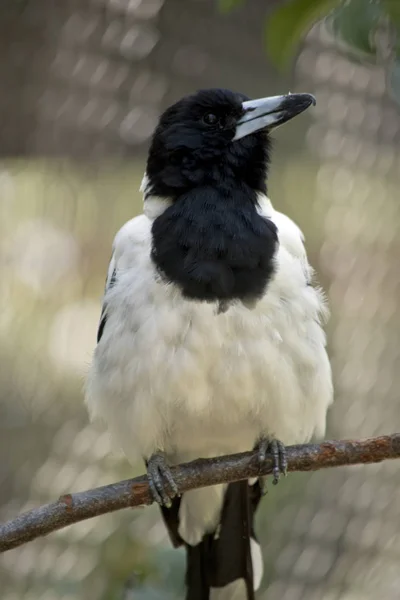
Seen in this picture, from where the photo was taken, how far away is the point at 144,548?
1.58m

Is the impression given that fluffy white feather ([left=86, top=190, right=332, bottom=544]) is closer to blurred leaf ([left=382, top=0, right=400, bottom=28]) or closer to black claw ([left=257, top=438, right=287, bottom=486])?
black claw ([left=257, top=438, right=287, bottom=486])

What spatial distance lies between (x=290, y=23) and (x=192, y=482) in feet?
2.29

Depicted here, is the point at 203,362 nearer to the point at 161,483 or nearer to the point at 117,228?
the point at 161,483

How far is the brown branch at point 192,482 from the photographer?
1.08 meters

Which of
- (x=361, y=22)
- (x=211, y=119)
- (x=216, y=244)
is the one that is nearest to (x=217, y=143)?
(x=211, y=119)

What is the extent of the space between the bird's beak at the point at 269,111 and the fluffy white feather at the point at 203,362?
0.11 m

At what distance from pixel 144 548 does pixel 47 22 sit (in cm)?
114

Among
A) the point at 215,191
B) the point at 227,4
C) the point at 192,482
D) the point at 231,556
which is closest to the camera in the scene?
the point at 227,4

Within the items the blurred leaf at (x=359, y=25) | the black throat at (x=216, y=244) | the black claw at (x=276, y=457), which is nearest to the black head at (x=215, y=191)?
the black throat at (x=216, y=244)

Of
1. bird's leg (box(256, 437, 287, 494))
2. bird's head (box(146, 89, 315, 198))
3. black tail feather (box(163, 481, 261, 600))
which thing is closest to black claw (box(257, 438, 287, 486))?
bird's leg (box(256, 437, 287, 494))

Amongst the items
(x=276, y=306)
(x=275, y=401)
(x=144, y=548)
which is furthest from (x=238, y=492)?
(x=276, y=306)

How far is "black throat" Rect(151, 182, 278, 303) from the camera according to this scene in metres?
1.27

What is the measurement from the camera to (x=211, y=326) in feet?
4.09

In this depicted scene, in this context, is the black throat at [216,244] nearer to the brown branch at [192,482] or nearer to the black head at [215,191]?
the black head at [215,191]
